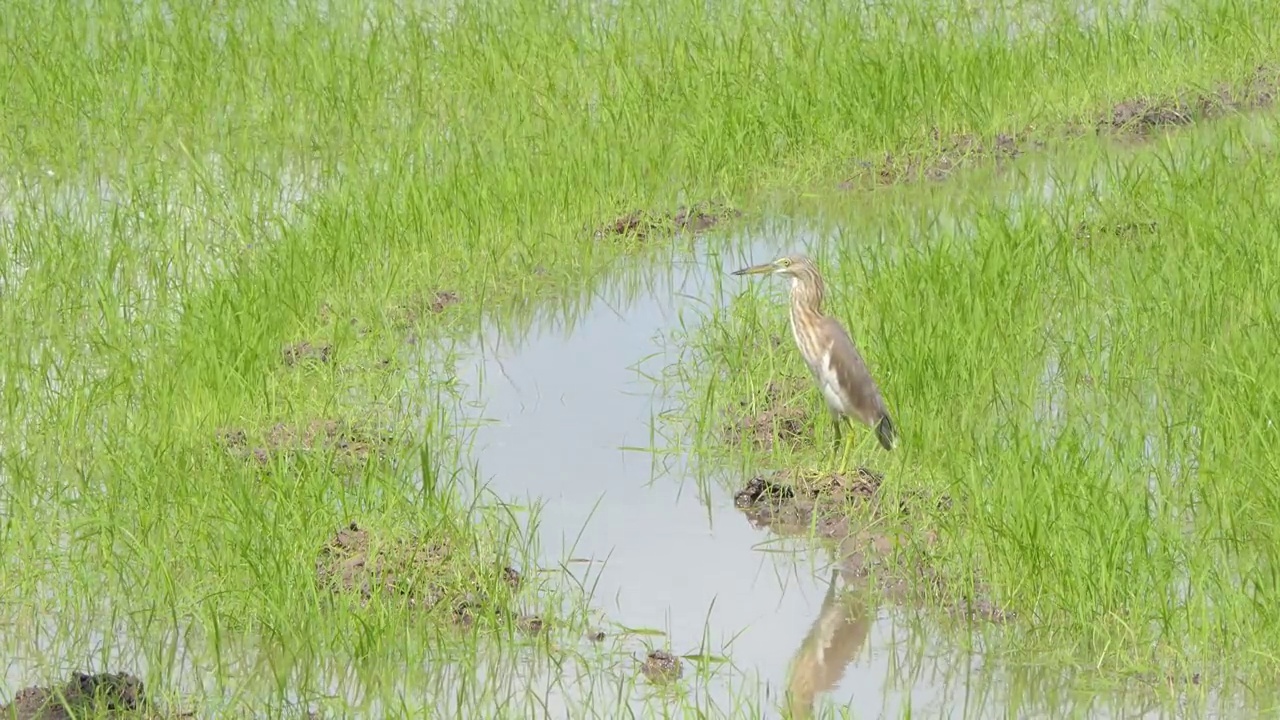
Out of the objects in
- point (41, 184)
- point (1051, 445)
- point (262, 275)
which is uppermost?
point (41, 184)

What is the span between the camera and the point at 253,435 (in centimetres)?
670

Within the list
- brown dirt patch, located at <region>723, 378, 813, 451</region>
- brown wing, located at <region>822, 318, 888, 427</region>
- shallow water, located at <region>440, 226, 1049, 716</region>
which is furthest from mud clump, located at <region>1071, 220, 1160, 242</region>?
brown wing, located at <region>822, 318, 888, 427</region>

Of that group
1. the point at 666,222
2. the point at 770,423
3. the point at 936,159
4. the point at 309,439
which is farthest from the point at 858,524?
the point at 936,159

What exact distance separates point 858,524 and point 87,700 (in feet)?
7.97

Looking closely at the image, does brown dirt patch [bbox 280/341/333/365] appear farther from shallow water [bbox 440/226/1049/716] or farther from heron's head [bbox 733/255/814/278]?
heron's head [bbox 733/255/814/278]

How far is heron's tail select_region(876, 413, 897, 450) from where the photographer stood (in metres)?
6.43

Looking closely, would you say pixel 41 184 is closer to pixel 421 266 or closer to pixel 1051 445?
pixel 421 266

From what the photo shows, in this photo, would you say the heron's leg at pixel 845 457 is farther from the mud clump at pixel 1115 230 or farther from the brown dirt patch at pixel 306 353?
the mud clump at pixel 1115 230

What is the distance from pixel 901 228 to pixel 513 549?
10.5ft

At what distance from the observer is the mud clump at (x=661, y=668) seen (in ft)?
16.3

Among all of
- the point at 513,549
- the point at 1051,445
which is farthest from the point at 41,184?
the point at 1051,445

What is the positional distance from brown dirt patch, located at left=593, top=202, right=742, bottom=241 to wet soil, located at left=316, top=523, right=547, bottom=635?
3.54m

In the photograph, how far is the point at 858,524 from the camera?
6.12m

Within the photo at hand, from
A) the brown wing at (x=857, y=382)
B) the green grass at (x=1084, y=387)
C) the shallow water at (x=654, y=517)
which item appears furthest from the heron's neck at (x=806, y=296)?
the shallow water at (x=654, y=517)
